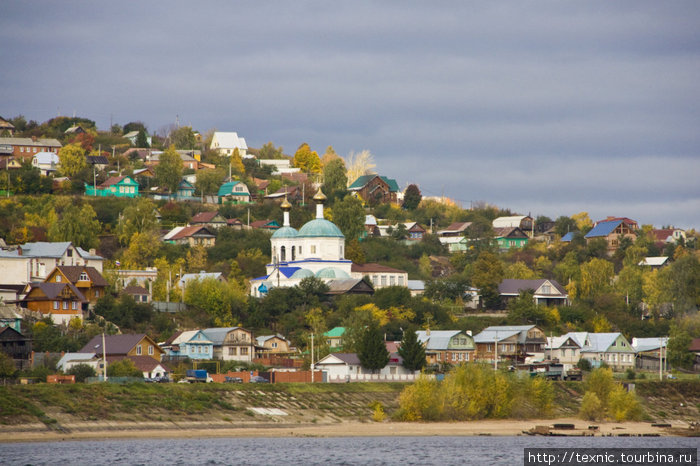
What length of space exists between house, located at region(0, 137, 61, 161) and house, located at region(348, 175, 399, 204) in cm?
3664

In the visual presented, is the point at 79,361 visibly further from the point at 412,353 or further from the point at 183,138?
the point at 183,138

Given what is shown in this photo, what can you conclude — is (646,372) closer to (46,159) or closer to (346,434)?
(346,434)

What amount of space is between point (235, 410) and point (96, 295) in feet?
88.3

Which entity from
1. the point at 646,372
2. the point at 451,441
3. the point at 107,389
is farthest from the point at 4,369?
the point at 646,372

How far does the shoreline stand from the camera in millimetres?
59500

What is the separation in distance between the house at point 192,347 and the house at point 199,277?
13490 mm

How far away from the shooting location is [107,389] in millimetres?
65000

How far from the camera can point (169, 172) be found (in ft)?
430

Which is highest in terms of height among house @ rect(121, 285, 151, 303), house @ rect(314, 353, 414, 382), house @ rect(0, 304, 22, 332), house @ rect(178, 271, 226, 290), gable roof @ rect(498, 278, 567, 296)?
house @ rect(178, 271, 226, 290)

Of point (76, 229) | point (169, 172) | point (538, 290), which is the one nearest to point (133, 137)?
point (169, 172)

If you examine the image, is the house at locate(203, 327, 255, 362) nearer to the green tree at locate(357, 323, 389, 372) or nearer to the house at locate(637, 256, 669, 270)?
the green tree at locate(357, 323, 389, 372)

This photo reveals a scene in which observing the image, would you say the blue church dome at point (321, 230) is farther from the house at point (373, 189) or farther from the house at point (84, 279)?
the house at point (373, 189)

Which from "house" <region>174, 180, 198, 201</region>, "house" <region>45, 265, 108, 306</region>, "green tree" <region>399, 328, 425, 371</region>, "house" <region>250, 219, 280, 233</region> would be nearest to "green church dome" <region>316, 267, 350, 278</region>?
"house" <region>250, 219, 280, 233</region>

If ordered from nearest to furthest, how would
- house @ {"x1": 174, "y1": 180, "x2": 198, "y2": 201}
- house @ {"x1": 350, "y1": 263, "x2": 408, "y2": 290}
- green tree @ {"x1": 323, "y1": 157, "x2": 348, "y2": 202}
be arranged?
house @ {"x1": 350, "y1": 263, "x2": 408, "y2": 290} → house @ {"x1": 174, "y1": 180, "x2": 198, "y2": 201} → green tree @ {"x1": 323, "y1": 157, "x2": 348, "y2": 202}
